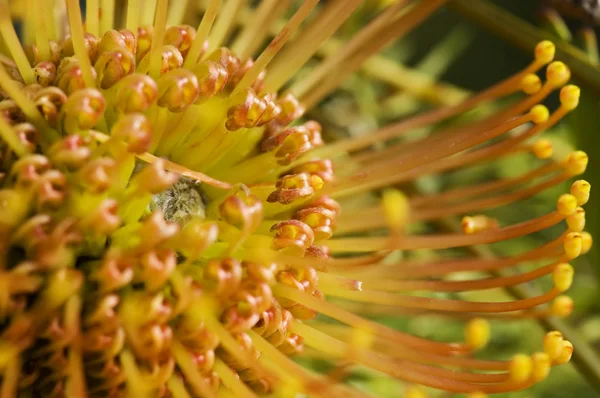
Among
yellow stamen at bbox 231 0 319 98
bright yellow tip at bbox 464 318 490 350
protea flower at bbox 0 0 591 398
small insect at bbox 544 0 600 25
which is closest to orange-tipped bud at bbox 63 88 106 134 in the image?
protea flower at bbox 0 0 591 398

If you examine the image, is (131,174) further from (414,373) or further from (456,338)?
(456,338)

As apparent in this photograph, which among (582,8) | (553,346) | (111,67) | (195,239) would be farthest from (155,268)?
(582,8)

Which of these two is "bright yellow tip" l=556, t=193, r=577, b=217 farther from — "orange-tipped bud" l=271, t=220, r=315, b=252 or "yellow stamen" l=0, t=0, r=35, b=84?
"yellow stamen" l=0, t=0, r=35, b=84

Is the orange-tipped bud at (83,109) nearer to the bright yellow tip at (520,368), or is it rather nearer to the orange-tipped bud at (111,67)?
the orange-tipped bud at (111,67)

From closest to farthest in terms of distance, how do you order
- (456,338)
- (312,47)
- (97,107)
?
(97,107), (312,47), (456,338)

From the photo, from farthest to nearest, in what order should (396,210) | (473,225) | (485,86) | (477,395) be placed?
(485,86)
(473,225)
(477,395)
(396,210)

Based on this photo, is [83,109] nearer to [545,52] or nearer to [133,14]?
[133,14]

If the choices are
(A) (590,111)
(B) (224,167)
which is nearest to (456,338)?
(A) (590,111)

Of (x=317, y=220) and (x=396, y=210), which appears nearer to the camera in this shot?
(x=396, y=210)
